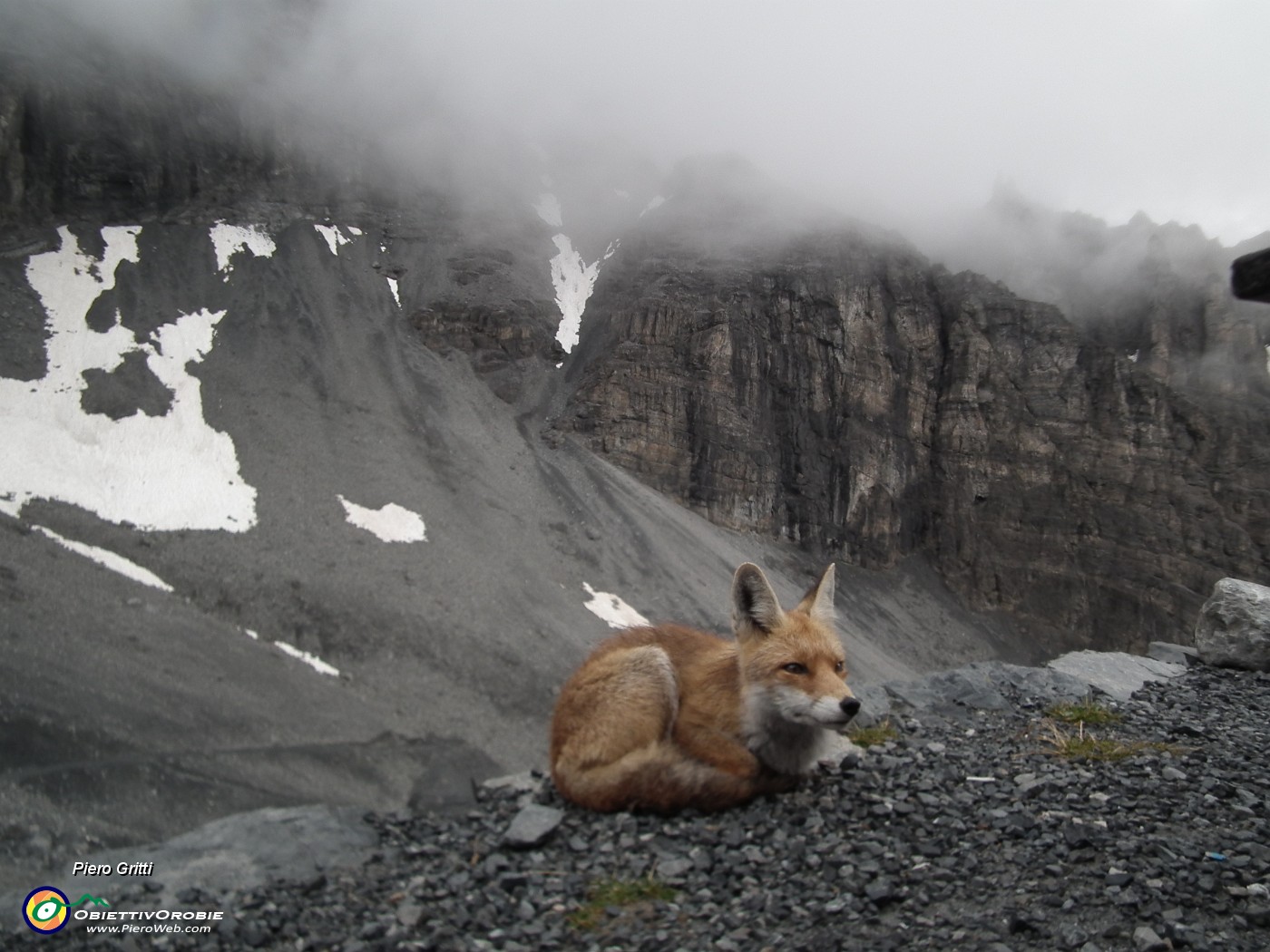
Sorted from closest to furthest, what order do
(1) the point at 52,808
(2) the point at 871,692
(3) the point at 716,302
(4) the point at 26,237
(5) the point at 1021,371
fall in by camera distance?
(2) the point at 871,692 → (1) the point at 52,808 → (4) the point at 26,237 → (3) the point at 716,302 → (5) the point at 1021,371

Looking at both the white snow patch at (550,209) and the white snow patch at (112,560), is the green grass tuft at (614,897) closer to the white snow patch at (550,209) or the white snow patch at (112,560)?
the white snow patch at (112,560)

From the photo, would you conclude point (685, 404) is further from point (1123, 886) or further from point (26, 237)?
point (1123, 886)

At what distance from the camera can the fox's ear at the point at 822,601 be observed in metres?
7.20

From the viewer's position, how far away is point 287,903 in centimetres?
573

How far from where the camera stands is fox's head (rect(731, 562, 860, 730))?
6.13 meters

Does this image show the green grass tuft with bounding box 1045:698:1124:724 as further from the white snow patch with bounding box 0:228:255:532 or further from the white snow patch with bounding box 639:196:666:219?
the white snow patch with bounding box 639:196:666:219

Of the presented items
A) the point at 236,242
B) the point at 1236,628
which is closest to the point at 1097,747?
the point at 1236,628

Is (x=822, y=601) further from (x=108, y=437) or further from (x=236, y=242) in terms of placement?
(x=236, y=242)

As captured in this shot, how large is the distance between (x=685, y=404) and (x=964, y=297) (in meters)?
38.0

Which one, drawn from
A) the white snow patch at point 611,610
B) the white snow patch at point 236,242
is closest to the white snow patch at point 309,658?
the white snow patch at point 611,610

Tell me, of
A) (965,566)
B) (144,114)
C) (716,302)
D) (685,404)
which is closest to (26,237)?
(144,114)

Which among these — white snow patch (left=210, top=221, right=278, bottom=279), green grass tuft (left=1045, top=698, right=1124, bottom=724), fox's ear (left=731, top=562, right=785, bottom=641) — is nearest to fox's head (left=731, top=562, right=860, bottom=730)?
fox's ear (left=731, top=562, right=785, bottom=641)

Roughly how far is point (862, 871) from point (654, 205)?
3969 inches

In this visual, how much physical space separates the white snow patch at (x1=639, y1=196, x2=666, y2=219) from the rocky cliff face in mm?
7721
